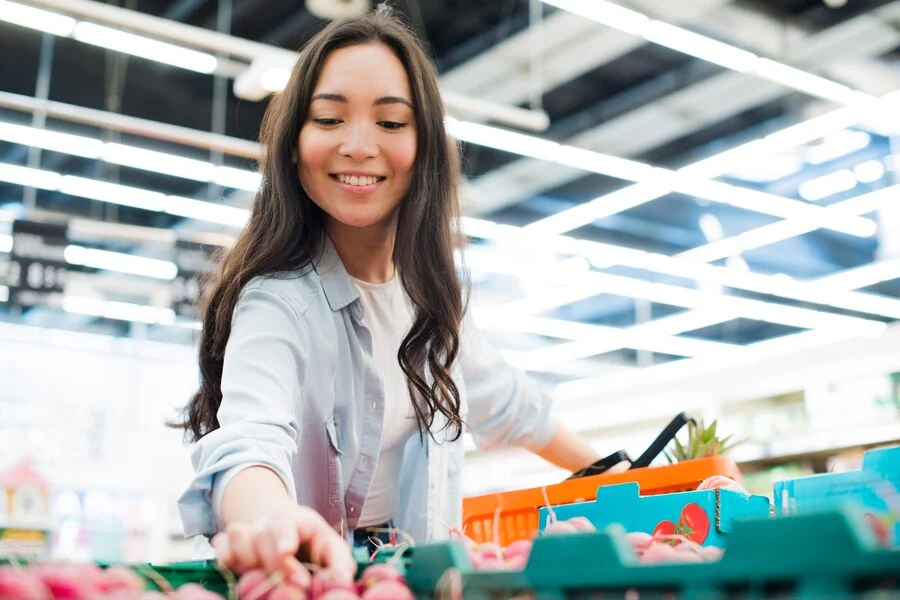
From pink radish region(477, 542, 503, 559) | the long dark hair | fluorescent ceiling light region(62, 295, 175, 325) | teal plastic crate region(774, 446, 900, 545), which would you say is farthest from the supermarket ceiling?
pink radish region(477, 542, 503, 559)

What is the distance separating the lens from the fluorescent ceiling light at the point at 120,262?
11.2 meters

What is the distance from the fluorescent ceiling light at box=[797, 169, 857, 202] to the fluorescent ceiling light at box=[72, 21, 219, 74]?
5373 millimetres

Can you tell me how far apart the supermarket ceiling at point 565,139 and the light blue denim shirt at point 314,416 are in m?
3.95

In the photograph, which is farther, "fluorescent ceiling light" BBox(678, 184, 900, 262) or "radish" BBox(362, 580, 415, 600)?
"fluorescent ceiling light" BBox(678, 184, 900, 262)

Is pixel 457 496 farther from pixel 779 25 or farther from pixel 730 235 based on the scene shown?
pixel 730 235

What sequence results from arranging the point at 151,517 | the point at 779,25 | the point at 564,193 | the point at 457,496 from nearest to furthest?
the point at 457,496 < the point at 779,25 < the point at 151,517 < the point at 564,193

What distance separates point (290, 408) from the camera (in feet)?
4.23

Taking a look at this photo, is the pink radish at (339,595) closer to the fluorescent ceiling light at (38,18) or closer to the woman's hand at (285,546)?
the woman's hand at (285,546)

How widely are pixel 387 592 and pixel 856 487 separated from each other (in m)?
0.69

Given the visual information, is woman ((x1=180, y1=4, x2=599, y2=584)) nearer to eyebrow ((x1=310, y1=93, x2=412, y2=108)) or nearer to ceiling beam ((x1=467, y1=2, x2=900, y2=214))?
eyebrow ((x1=310, y1=93, x2=412, y2=108))

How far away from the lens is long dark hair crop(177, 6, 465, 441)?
58.8 inches

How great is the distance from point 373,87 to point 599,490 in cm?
69

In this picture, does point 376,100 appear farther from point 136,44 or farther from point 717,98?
point 717,98

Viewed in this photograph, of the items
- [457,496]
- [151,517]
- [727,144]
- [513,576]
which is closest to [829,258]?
[727,144]
